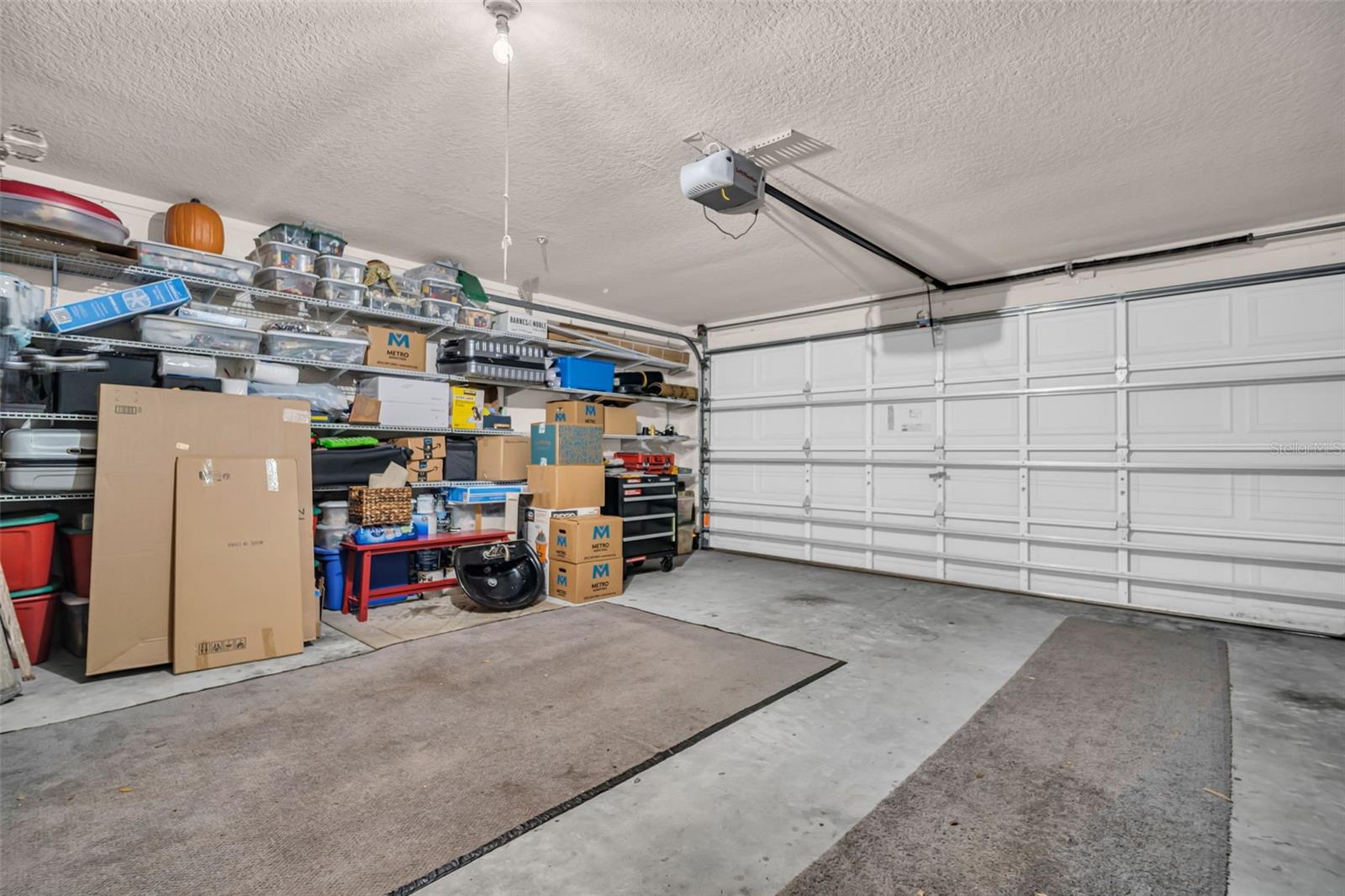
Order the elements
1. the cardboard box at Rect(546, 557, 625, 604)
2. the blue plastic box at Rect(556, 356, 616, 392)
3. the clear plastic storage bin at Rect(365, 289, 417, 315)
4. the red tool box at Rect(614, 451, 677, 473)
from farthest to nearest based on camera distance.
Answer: the red tool box at Rect(614, 451, 677, 473) < the blue plastic box at Rect(556, 356, 616, 392) < the cardboard box at Rect(546, 557, 625, 604) < the clear plastic storage bin at Rect(365, 289, 417, 315)

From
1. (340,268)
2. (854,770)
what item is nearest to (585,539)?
(340,268)

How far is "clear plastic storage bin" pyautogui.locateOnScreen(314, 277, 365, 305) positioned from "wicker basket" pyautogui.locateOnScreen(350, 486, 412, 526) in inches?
52.6

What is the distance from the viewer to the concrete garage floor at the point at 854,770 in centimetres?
171

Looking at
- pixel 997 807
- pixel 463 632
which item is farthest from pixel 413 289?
pixel 997 807

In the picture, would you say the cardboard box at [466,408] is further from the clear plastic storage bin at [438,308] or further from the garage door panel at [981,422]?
the garage door panel at [981,422]

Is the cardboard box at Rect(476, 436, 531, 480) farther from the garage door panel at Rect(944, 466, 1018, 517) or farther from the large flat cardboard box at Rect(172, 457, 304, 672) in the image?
the garage door panel at Rect(944, 466, 1018, 517)

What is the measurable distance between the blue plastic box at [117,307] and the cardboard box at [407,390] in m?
1.23

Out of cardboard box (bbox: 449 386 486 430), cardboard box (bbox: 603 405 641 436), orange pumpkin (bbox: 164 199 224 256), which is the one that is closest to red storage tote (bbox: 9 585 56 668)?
orange pumpkin (bbox: 164 199 224 256)

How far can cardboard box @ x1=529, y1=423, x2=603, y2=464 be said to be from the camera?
5125mm

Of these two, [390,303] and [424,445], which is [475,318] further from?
[424,445]

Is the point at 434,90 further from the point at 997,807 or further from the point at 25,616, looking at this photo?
the point at 997,807

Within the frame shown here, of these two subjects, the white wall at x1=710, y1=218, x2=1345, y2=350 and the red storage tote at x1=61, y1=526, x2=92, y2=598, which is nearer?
the red storage tote at x1=61, y1=526, x2=92, y2=598

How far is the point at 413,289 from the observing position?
484 centimetres

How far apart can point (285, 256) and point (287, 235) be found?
16 centimetres
